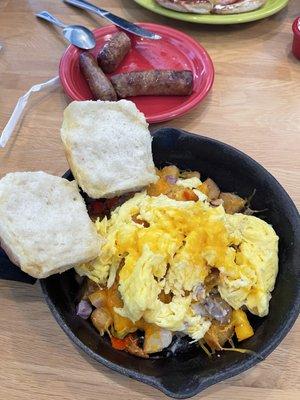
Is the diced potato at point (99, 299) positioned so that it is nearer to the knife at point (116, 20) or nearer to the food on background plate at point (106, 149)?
the food on background plate at point (106, 149)

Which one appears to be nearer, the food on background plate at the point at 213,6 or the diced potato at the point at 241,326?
the diced potato at the point at 241,326

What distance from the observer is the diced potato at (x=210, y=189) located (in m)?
1.26

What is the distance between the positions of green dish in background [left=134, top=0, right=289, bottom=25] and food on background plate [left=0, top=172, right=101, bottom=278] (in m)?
1.05

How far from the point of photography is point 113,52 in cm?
169

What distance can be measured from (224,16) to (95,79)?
24.1 inches

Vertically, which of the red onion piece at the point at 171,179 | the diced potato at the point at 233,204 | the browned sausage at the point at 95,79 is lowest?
the diced potato at the point at 233,204

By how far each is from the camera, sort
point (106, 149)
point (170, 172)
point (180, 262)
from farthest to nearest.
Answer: point (170, 172)
point (106, 149)
point (180, 262)

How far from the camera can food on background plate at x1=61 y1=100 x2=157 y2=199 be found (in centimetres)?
114

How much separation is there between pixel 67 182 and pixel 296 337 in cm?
65

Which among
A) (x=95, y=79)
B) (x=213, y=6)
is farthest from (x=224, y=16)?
(x=95, y=79)

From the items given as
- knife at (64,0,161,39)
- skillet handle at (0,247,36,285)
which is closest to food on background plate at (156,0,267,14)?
knife at (64,0,161,39)

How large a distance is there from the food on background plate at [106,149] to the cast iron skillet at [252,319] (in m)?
0.08

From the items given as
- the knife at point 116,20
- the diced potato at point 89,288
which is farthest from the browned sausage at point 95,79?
the diced potato at point 89,288

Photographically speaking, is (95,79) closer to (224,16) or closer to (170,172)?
(170,172)
